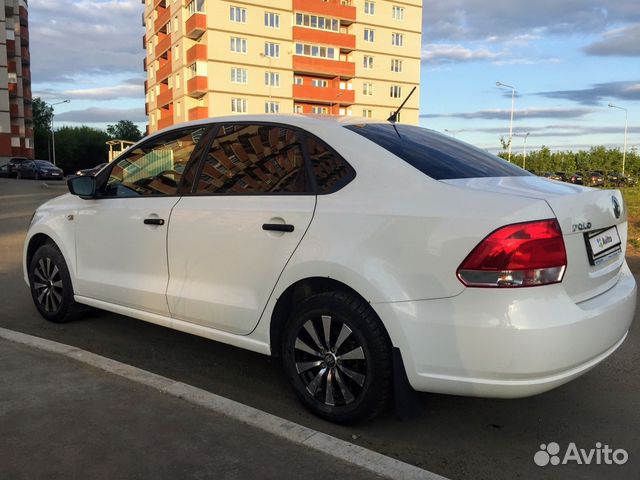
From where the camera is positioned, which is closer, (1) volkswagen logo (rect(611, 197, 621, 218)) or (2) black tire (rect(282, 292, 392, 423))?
(2) black tire (rect(282, 292, 392, 423))

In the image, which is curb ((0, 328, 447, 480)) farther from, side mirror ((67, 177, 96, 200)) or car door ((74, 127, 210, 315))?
side mirror ((67, 177, 96, 200))

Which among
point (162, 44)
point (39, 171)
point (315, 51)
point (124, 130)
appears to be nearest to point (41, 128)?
point (124, 130)

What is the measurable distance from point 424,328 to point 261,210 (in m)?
1.17

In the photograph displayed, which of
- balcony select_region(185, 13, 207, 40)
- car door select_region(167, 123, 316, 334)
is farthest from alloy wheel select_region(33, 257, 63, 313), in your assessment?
balcony select_region(185, 13, 207, 40)

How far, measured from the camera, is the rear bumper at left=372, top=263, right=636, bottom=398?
257 centimetres

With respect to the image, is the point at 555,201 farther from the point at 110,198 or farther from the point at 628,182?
the point at 628,182

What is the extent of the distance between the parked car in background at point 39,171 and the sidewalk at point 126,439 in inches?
1614

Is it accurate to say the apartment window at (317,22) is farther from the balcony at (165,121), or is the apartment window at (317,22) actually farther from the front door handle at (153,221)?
the front door handle at (153,221)

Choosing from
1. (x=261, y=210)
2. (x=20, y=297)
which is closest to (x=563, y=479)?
(x=261, y=210)

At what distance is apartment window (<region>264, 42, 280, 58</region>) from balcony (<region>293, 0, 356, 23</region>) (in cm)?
417

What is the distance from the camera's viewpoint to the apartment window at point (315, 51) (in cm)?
5923

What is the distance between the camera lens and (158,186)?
4039 millimetres

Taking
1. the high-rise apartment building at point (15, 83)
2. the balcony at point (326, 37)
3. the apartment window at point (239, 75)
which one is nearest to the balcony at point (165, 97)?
the apartment window at point (239, 75)

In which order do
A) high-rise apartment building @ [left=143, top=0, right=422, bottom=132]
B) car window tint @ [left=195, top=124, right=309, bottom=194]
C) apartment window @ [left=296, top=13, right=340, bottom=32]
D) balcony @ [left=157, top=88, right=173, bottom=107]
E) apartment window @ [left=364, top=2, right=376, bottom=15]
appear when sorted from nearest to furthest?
1. car window tint @ [left=195, top=124, right=309, bottom=194]
2. high-rise apartment building @ [left=143, top=0, right=422, bottom=132]
3. apartment window @ [left=296, top=13, right=340, bottom=32]
4. balcony @ [left=157, top=88, right=173, bottom=107]
5. apartment window @ [left=364, top=2, right=376, bottom=15]
